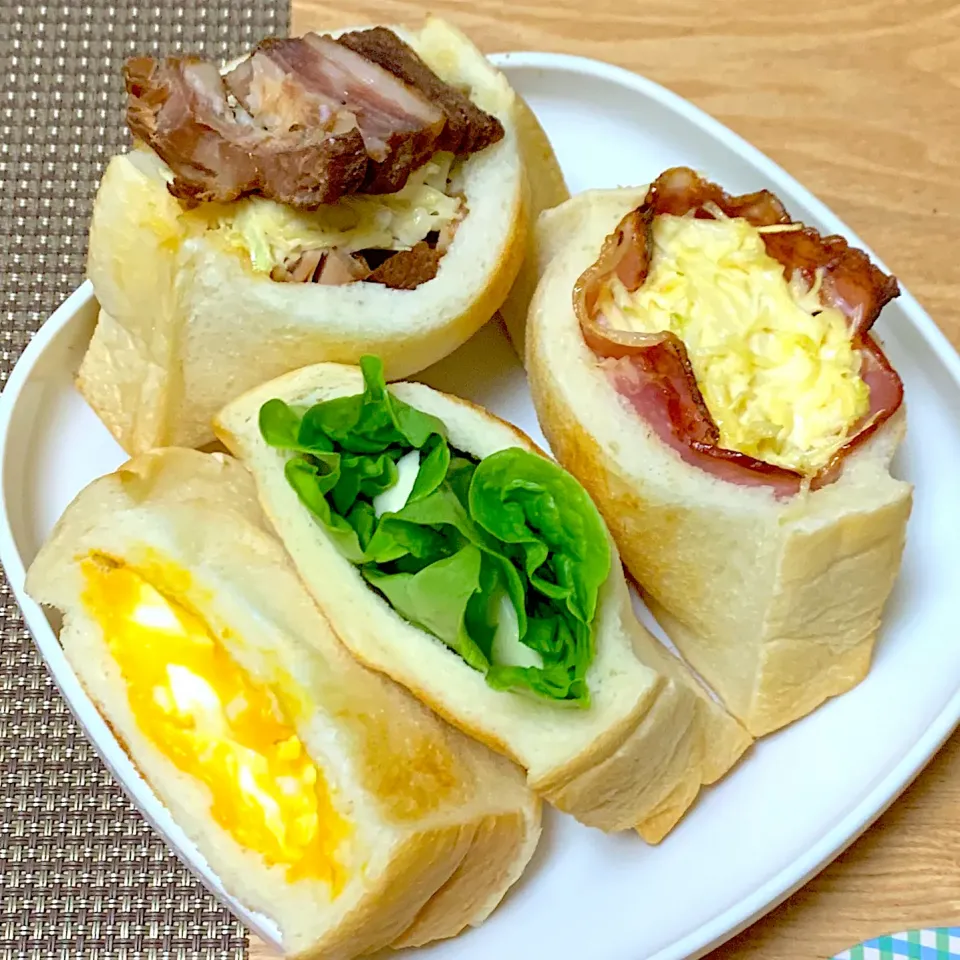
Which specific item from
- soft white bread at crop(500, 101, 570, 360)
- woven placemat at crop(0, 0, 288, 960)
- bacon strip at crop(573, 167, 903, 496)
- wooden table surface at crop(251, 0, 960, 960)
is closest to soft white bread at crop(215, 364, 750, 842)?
bacon strip at crop(573, 167, 903, 496)

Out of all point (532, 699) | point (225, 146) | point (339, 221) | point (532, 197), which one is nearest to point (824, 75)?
point (532, 197)

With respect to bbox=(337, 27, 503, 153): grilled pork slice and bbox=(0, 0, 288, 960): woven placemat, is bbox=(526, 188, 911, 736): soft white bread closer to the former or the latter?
bbox=(337, 27, 503, 153): grilled pork slice

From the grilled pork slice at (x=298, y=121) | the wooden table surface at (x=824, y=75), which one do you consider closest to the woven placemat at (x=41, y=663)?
the wooden table surface at (x=824, y=75)

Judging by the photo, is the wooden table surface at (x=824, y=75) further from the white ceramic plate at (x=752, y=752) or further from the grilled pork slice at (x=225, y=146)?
the grilled pork slice at (x=225, y=146)

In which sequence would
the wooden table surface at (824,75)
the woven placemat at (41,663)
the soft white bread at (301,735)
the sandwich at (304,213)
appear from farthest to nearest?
the wooden table surface at (824,75) < the woven placemat at (41,663) < the sandwich at (304,213) < the soft white bread at (301,735)

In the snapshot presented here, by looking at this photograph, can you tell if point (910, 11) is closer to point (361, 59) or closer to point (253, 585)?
point (361, 59)

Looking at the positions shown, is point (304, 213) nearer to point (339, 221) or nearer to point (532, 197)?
point (339, 221)

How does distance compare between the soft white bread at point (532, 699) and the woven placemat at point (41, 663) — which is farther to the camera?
the woven placemat at point (41, 663)

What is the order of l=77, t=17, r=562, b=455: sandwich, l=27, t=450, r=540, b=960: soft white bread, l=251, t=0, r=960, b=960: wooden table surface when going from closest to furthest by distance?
l=27, t=450, r=540, b=960: soft white bread
l=77, t=17, r=562, b=455: sandwich
l=251, t=0, r=960, b=960: wooden table surface
